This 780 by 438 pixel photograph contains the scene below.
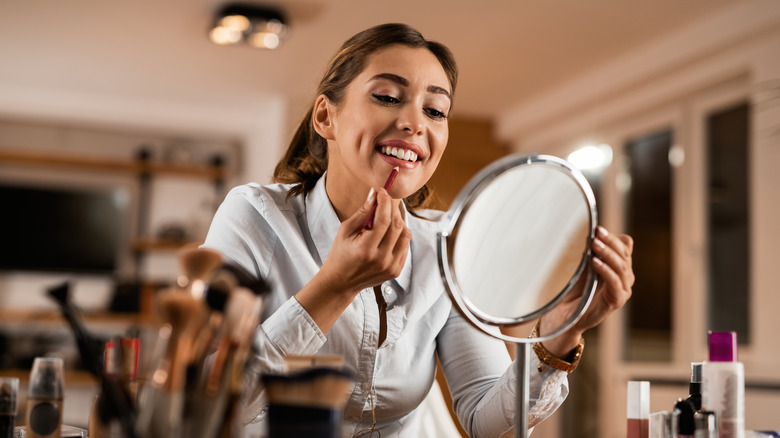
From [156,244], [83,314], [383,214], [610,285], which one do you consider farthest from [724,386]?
[156,244]

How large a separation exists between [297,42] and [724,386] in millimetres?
3348

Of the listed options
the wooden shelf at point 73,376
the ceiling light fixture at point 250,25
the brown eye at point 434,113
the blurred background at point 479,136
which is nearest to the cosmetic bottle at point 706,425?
the brown eye at point 434,113

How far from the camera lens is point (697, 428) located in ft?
2.47

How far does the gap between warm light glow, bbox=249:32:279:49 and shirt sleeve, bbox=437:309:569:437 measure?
269 centimetres

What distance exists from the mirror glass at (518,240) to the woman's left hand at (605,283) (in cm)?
2

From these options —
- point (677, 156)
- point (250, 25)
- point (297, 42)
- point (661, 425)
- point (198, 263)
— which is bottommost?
point (661, 425)

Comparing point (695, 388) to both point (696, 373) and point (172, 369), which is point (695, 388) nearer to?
point (696, 373)

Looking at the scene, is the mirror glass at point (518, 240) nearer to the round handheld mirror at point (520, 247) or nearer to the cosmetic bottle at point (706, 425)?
the round handheld mirror at point (520, 247)

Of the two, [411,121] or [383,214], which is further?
[411,121]

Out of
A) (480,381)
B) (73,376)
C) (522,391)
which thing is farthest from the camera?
(73,376)

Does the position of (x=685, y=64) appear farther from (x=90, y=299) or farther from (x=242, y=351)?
(x=90, y=299)

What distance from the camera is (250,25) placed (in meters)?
3.48

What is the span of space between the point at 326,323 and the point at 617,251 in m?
0.33

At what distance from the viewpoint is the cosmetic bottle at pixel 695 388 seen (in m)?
0.84
